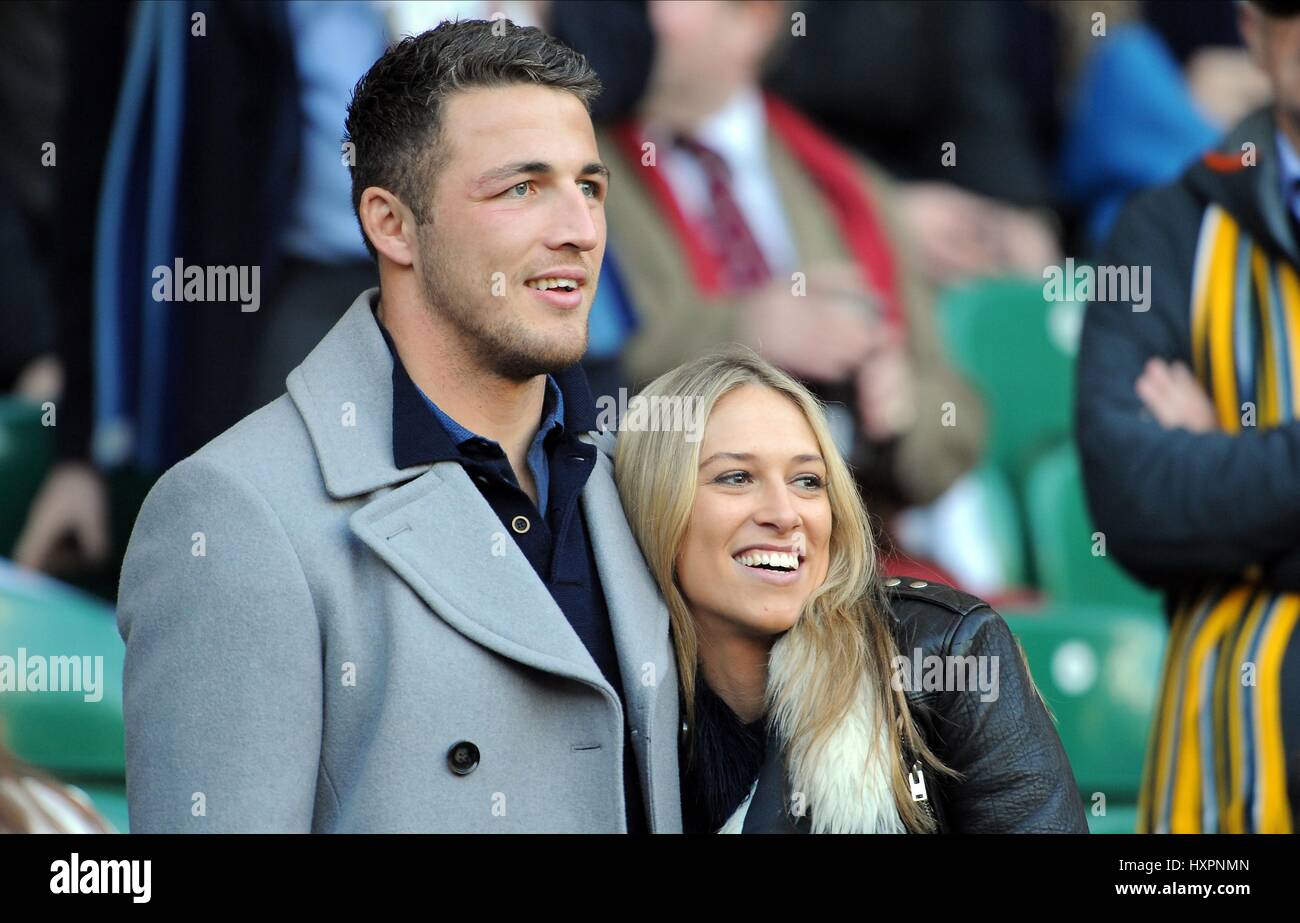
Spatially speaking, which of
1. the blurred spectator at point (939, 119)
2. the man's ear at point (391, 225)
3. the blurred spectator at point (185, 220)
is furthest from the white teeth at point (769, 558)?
the blurred spectator at point (939, 119)

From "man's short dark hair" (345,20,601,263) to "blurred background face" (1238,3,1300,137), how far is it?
78.7 inches

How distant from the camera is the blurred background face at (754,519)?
269 centimetres

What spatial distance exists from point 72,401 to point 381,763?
2215 mm

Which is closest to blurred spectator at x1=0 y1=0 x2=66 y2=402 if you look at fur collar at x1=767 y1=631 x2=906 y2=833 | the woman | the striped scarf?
the woman

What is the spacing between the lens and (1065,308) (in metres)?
4.82

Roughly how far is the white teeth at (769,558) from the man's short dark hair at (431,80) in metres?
0.64

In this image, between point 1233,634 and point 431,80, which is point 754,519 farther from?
point 1233,634

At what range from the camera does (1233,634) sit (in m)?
4.00

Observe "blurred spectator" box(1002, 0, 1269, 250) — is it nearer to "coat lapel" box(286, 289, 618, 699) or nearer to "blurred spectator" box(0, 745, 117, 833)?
"coat lapel" box(286, 289, 618, 699)

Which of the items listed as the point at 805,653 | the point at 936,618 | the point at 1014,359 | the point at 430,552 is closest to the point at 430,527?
the point at 430,552

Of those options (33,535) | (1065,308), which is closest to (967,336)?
(1065,308)

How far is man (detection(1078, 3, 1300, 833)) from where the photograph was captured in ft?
12.8
